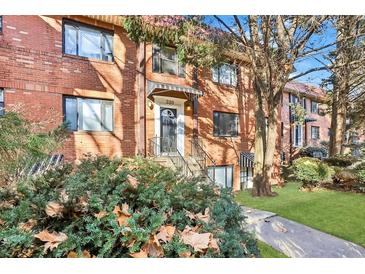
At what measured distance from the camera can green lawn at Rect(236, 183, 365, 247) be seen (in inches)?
190

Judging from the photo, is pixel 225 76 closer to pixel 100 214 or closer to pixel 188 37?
pixel 188 37

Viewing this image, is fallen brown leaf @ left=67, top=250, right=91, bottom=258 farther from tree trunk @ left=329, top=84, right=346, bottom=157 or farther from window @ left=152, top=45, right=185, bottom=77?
tree trunk @ left=329, top=84, right=346, bottom=157

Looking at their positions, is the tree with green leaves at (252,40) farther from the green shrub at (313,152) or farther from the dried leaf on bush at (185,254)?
the green shrub at (313,152)

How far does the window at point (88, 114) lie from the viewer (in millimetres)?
7383

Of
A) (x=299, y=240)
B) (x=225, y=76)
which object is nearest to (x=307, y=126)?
(x=225, y=76)

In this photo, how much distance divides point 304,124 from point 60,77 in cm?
1548

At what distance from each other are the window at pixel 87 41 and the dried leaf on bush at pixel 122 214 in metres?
6.86

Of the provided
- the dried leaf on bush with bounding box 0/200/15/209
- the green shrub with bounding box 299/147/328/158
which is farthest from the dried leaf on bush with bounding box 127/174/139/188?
the green shrub with bounding box 299/147/328/158

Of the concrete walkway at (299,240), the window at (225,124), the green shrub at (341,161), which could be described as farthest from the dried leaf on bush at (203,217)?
the green shrub at (341,161)

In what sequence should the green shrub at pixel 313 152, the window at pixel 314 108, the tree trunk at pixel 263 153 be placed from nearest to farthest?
1. the tree trunk at pixel 263 153
2. the green shrub at pixel 313 152
3. the window at pixel 314 108

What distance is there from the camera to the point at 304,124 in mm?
17844

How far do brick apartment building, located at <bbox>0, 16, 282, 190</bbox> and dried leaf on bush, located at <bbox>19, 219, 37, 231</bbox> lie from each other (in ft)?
16.7

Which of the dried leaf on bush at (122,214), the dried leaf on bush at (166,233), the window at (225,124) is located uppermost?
the window at (225,124)
